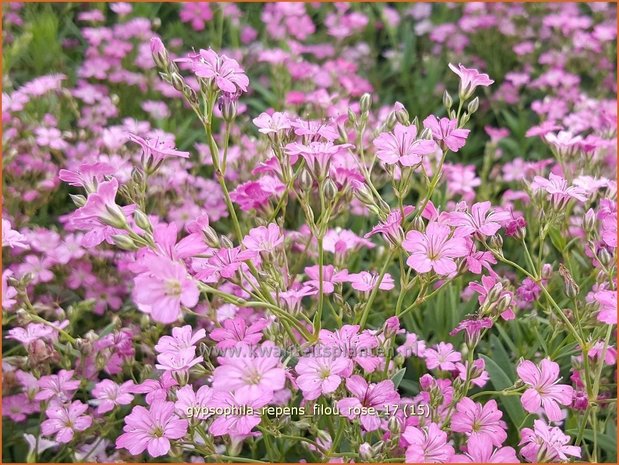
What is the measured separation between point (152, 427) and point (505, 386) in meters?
0.75

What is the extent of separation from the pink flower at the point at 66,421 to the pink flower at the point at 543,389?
94 centimetres

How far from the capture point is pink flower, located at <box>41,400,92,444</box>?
150cm

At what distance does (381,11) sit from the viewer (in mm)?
3572

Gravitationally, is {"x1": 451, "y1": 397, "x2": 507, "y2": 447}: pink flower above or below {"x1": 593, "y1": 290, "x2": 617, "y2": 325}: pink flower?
below

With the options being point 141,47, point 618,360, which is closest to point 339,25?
point 141,47

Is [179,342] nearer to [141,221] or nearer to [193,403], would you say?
[193,403]

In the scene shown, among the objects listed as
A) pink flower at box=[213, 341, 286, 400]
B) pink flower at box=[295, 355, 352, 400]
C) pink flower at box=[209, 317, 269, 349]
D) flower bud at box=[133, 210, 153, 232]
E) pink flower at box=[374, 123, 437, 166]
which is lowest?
pink flower at box=[209, 317, 269, 349]

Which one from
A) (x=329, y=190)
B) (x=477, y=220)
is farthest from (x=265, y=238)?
(x=477, y=220)

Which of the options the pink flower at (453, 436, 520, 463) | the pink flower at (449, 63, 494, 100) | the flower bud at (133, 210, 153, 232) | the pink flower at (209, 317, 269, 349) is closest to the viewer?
the flower bud at (133, 210, 153, 232)

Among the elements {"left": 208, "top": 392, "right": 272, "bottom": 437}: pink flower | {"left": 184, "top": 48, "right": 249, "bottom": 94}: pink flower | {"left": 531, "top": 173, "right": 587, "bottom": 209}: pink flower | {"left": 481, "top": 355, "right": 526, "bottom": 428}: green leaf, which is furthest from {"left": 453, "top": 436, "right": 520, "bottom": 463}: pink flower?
{"left": 184, "top": 48, "right": 249, "bottom": 94}: pink flower

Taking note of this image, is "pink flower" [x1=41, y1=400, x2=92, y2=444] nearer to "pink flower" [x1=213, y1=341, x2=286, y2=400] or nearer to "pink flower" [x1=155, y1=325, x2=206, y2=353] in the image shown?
"pink flower" [x1=155, y1=325, x2=206, y2=353]

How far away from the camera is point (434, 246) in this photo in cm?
125

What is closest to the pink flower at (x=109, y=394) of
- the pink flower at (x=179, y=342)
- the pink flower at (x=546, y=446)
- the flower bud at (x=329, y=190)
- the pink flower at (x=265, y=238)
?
the pink flower at (x=179, y=342)

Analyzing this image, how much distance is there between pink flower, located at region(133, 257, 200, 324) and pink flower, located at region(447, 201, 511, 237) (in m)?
0.54
